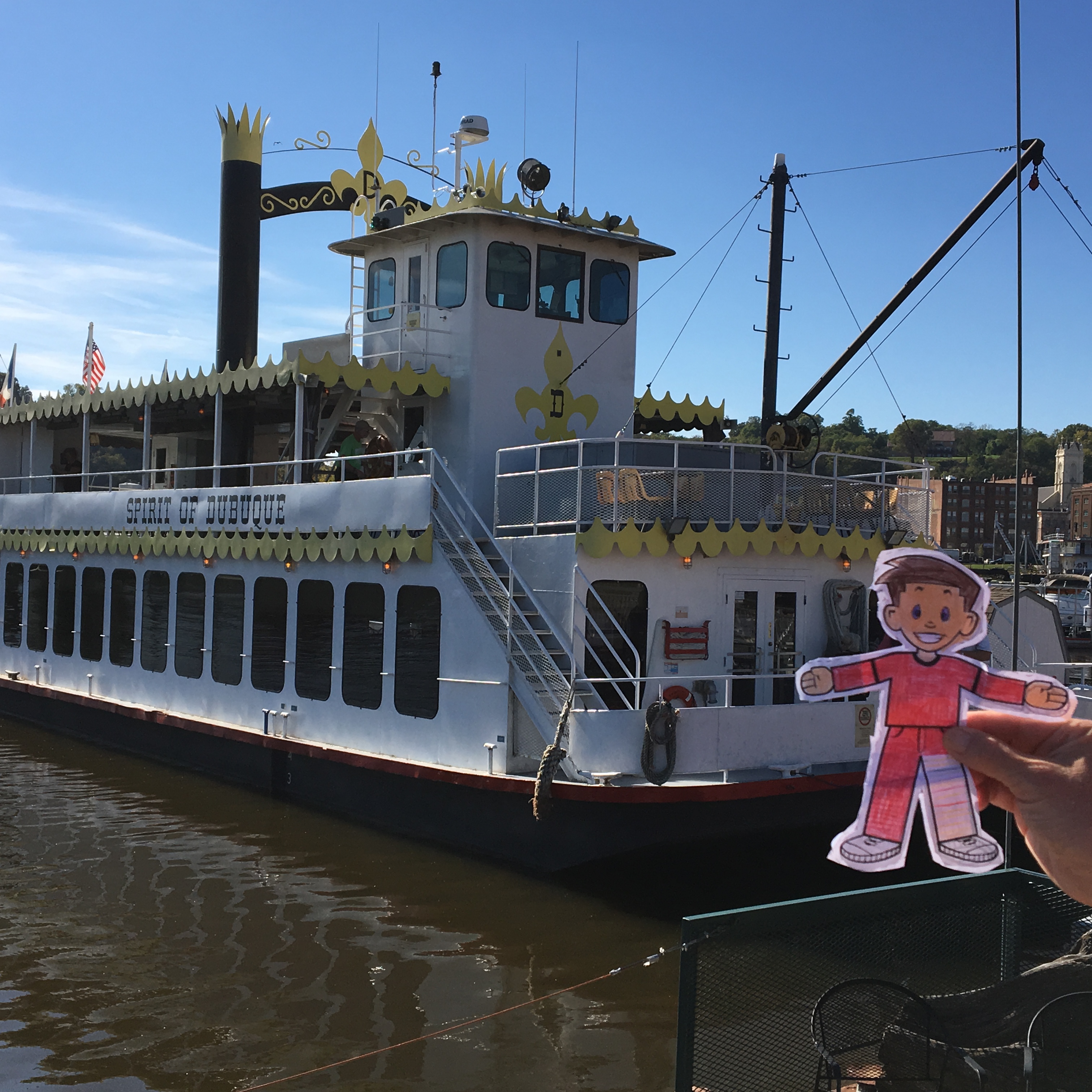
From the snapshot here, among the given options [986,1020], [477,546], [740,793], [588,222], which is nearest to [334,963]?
[740,793]

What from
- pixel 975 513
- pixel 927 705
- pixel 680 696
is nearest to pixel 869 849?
pixel 927 705

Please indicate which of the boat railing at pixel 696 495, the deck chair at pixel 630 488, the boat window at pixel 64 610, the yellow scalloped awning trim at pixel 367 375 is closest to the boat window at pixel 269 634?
the yellow scalloped awning trim at pixel 367 375

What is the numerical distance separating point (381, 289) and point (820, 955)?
1232 cm

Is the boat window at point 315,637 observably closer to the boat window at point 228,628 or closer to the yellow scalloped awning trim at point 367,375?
the boat window at point 228,628

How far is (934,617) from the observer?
3.73 metres

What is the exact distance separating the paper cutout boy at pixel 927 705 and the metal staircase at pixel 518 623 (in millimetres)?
6804

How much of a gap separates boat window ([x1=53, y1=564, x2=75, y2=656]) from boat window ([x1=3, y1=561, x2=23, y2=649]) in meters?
1.32

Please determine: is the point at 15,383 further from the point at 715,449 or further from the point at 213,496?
the point at 715,449

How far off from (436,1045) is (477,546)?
18.5 feet

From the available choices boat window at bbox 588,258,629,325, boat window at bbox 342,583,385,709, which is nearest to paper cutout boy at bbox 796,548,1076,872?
boat window at bbox 342,583,385,709

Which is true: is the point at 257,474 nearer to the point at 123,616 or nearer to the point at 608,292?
the point at 123,616

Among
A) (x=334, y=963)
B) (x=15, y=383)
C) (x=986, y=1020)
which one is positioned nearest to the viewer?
(x=986, y=1020)

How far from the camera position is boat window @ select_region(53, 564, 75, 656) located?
62.7 ft

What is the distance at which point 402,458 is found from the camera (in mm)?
14641
